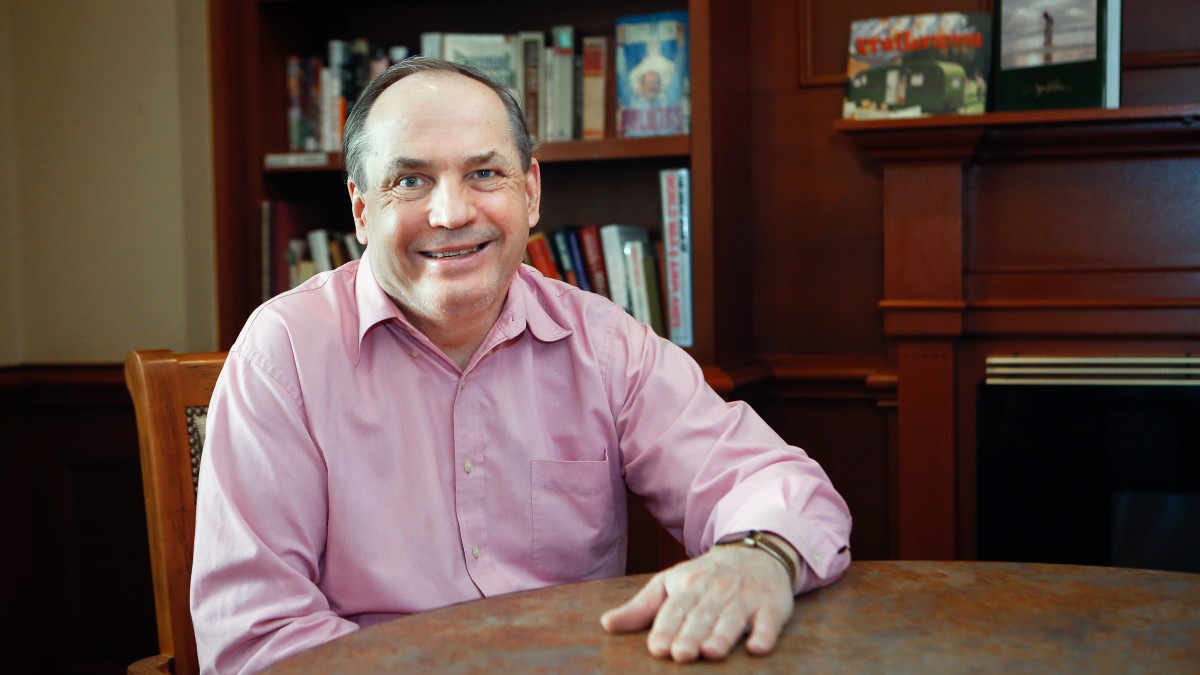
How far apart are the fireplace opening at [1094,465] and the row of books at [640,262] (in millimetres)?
656

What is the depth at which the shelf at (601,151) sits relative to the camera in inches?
88.2

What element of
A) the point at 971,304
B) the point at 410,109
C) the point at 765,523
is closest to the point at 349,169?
the point at 410,109

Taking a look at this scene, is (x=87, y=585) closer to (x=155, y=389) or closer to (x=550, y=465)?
(x=155, y=389)

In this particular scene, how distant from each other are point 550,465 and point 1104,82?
1.40 meters

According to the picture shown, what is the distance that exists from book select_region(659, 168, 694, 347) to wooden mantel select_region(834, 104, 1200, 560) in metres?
0.36

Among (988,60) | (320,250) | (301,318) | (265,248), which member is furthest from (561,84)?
(301,318)

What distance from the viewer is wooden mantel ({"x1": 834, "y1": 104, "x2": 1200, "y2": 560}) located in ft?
7.18

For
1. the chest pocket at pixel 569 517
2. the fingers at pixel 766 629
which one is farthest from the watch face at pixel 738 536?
the chest pocket at pixel 569 517

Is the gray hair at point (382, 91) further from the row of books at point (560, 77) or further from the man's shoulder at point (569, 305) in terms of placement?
the row of books at point (560, 77)

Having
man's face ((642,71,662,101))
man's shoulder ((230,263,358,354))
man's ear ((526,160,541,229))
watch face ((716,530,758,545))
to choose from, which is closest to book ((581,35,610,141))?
man's face ((642,71,662,101))

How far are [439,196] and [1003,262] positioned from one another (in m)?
1.44

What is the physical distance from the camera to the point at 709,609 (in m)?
0.89

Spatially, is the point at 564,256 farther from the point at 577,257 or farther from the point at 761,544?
the point at 761,544

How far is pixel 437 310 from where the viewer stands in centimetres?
136
